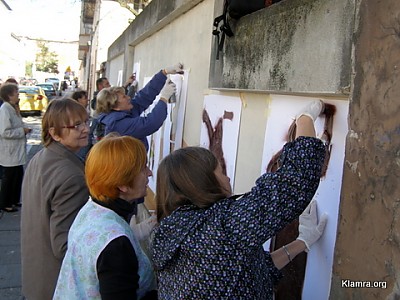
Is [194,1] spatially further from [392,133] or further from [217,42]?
[392,133]

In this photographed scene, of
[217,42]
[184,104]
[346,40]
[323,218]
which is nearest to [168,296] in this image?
[323,218]

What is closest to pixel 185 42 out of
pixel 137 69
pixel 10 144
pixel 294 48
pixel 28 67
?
pixel 294 48

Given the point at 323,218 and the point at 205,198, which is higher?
the point at 205,198

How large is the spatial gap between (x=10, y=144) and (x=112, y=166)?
15.3 feet

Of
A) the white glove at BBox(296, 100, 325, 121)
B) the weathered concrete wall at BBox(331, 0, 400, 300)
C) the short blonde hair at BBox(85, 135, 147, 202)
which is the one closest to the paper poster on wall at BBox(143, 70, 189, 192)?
the white glove at BBox(296, 100, 325, 121)

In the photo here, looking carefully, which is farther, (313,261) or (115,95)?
(115,95)

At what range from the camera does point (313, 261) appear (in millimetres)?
1996

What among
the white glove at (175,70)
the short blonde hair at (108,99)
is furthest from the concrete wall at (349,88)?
the white glove at (175,70)

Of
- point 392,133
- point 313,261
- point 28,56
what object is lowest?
point 313,261

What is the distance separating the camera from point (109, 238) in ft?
4.81

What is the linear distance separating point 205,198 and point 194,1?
10.2ft

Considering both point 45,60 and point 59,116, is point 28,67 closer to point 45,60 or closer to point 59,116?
point 45,60

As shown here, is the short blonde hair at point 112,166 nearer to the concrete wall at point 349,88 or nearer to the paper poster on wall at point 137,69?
the concrete wall at point 349,88

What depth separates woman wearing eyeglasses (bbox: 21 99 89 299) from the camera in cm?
205
